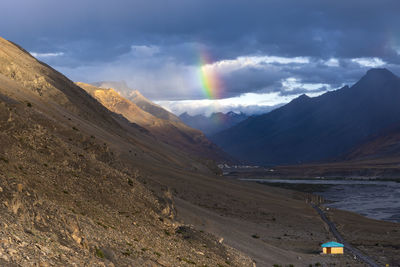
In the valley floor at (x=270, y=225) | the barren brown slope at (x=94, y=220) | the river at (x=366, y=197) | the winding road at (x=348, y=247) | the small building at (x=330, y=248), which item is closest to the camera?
the barren brown slope at (x=94, y=220)

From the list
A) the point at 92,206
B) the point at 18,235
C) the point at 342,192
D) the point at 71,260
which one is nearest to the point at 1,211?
the point at 18,235

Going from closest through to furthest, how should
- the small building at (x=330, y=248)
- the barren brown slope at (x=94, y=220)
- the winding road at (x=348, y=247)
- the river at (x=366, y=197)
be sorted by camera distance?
the barren brown slope at (x=94, y=220)
the winding road at (x=348, y=247)
the small building at (x=330, y=248)
the river at (x=366, y=197)

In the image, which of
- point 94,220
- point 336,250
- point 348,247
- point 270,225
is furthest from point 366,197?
point 94,220

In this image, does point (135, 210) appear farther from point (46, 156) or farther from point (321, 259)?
point (321, 259)

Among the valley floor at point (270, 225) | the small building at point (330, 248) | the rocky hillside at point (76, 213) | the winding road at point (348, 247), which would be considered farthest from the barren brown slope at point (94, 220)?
the winding road at point (348, 247)

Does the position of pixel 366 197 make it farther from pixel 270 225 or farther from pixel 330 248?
pixel 330 248

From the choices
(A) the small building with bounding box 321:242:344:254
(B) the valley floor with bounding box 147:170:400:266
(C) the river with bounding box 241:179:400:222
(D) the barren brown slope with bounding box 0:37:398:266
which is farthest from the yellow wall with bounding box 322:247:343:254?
(C) the river with bounding box 241:179:400:222

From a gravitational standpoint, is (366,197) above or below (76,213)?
below

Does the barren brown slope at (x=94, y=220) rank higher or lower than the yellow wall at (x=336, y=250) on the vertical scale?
higher

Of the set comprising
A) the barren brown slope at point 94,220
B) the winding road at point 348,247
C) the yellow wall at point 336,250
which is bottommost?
the winding road at point 348,247

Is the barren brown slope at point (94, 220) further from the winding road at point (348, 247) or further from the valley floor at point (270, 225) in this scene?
the winding road at point (348, 247)

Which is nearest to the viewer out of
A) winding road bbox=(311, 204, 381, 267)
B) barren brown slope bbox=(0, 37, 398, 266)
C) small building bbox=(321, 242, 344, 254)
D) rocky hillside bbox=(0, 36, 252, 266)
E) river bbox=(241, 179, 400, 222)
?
rocky hillside bbox=(0, 36, 252, 266)

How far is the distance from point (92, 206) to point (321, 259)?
25891 millimetres

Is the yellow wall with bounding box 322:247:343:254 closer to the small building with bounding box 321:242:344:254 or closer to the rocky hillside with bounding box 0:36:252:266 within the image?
the small building with bounding box 321:242:344:254
